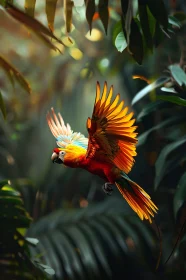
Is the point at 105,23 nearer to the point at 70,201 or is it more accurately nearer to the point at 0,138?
the point at 70,201

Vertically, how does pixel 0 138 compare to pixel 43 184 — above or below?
above

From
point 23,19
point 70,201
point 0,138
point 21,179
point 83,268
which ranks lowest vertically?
point 83,268

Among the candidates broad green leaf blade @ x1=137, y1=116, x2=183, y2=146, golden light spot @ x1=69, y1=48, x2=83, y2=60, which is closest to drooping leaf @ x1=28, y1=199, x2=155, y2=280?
broad green leaf blade @ x1=137, y1=116, x2=183, y2=146

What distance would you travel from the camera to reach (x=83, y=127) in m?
1.75

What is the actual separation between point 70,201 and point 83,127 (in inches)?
18.3

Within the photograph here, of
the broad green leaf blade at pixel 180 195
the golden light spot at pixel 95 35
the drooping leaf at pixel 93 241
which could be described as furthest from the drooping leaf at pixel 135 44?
the golden light spot at pixel 95 35

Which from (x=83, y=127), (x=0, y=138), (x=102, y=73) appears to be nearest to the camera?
(x=83, y=127)

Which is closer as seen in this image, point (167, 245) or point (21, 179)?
point (167, 245)

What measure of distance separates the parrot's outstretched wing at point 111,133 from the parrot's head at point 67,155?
0.7 inches

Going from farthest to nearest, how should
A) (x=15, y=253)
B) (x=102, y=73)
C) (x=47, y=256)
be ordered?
(x=102, y=73)
(x=47, y=256)
(x=15, y=253)

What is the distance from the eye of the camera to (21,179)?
6.85 feet

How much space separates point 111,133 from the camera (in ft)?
2.24

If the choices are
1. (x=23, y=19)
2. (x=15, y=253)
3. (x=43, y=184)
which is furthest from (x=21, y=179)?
(x=23, y=19)

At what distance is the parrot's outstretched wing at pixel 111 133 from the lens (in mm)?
656
